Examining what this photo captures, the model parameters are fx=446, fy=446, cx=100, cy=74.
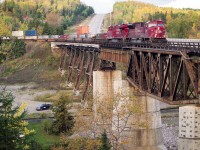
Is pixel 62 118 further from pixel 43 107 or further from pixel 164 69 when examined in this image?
pixel 164 69

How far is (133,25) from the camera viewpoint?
67688 millimetres

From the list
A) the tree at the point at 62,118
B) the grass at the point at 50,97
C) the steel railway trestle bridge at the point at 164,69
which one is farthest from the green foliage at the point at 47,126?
the grass at the point at 50,97

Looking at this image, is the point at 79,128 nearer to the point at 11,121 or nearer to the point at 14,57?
the point at 11,121

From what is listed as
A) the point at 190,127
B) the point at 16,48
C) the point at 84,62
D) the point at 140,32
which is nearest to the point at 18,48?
the point at 16,48

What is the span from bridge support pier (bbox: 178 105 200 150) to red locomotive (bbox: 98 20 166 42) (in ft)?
86.9

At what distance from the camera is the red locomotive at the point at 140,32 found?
191 feet

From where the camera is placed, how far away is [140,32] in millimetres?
62469

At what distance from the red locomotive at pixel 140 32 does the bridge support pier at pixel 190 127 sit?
2650 centimetres

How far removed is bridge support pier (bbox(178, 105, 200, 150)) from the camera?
30.3 m

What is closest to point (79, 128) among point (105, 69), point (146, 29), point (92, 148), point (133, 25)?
point (92, 148)

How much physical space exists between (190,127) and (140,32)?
109ft

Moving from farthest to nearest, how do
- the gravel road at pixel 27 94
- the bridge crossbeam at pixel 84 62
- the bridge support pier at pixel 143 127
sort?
the gravel road at pixel 27 94
the bridge crossbeam at pixel 84 62
the bridge support pier at pixel 143 127

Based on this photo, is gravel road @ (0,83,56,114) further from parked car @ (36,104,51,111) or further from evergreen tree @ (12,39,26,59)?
evergreen tree @ (12,39,26,59)

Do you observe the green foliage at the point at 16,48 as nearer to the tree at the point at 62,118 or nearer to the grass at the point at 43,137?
the grass at the point at 43,137
